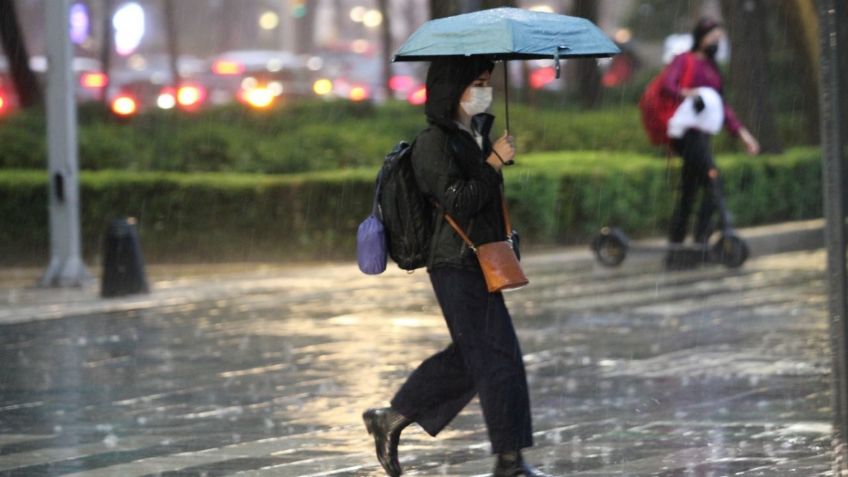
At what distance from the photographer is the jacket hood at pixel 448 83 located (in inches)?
A: 282

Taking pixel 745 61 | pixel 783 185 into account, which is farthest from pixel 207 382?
pixel 745 61

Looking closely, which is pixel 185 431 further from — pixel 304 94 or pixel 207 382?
→ pixel 304 94

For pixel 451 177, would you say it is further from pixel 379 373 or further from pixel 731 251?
pixel 731 251

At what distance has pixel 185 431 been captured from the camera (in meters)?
8.98

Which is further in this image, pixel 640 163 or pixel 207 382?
pixel 640 163

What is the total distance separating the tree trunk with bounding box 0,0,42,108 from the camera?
25.8 metres

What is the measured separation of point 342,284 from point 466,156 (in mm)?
8636

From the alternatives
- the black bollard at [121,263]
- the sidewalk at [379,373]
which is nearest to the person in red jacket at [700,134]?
the sidewalk at [379,373]

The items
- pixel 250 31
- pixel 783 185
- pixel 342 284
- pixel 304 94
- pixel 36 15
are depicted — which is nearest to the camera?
pixel 342 284

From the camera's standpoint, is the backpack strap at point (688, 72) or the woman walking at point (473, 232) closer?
the woman walking at point (473, 232)

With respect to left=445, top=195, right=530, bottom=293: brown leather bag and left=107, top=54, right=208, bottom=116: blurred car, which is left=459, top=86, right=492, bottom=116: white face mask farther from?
left=107, top=54, right=208, bottom=116: blurred car

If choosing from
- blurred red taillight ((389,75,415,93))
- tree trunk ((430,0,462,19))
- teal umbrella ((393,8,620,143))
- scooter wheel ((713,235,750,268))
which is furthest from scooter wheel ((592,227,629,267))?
blurred red taillight ((389,75,415,93))

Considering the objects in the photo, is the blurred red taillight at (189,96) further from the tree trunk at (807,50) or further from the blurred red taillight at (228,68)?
the tree trunk at (807,50)

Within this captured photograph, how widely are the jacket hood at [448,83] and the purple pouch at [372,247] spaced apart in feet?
1.56
